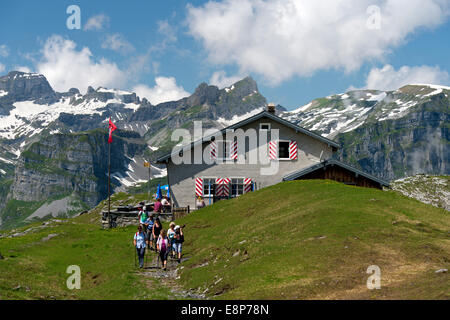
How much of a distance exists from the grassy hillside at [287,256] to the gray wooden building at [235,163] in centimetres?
1291

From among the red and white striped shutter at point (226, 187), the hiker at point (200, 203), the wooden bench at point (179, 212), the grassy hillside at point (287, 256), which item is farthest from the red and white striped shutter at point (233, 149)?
the grassy hillside at point (287, 256)

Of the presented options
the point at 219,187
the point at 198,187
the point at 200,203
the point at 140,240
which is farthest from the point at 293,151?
the point at 140,240

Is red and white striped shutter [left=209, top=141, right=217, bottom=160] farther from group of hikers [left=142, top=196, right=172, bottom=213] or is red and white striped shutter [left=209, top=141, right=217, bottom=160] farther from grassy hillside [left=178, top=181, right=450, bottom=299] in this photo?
grassy hillside [left=178, top=181, right=450, bottom=299]

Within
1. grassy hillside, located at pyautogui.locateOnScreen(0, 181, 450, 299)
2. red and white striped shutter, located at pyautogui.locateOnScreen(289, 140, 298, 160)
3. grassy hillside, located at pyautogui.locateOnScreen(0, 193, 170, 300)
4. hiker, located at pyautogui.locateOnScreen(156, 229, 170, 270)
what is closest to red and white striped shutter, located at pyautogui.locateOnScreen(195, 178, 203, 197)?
grassy hillside, located at pyautogui.locateOnScreen(0, 193, 170, 300)

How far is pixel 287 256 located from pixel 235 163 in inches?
1147

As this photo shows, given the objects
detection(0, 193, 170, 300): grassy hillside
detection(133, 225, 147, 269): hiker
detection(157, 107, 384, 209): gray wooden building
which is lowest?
detection(0, 193, 170, 300): grassy hillside

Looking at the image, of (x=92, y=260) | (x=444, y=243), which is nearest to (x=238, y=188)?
(x=92, y=260)

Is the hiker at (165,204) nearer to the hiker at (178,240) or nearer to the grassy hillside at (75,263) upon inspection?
the grassy hillside at (75,263)

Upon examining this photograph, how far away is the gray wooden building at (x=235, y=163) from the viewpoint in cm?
4825

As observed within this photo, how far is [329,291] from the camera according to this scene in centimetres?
1541

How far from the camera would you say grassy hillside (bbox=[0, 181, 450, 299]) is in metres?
16.3

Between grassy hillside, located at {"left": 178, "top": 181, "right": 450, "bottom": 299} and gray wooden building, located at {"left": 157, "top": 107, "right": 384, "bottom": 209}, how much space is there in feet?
49.4

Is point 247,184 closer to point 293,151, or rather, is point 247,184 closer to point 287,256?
point 293,151
